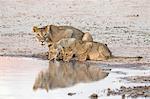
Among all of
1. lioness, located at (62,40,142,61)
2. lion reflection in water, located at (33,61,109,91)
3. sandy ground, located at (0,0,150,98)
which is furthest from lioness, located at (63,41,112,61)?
sandy ground, located at (0,0,150,98)

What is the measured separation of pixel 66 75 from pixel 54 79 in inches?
10.2

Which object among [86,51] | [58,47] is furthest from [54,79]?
[86,51]

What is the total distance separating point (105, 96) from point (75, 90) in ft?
1.46

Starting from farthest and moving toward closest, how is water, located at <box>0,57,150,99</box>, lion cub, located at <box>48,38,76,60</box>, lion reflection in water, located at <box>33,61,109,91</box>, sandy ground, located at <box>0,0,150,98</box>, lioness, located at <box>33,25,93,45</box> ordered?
sandy ground, located at <box>0,0,150,98</box> → lioness, located at <box>33,25,93,45</box> → lion cub, located at <box>48,38,76,60</box> → lion reflection in water, located at <box>33,61,109,91</box> → water, located at <box>0,57,150,99</box>

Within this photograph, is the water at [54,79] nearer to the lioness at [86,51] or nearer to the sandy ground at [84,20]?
the lioness at [86,51]

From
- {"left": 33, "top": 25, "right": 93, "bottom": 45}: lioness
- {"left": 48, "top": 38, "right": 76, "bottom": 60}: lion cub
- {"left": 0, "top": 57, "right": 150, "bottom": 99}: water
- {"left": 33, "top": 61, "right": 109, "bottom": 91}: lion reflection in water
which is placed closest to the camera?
{"left": 0, "top": 57, "right": 150, "bottom": 99}: water

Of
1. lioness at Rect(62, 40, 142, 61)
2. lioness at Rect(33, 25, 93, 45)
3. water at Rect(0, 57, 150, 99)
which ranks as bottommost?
water at Rect(0, 57, 150, 99)

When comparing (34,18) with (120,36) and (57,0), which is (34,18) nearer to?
(57,0)

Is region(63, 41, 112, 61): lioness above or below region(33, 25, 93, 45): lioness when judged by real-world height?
below

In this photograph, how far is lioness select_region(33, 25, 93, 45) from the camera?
8.25m


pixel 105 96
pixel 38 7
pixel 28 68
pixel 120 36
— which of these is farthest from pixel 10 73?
pixel 38 7

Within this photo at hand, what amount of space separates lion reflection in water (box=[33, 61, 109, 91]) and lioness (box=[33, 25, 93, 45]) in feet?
2.24

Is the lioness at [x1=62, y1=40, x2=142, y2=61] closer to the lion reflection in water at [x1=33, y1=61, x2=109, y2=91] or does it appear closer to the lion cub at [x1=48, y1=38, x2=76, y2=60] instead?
the lion cub at [x1=48, y1=38, x2=76, y2=60]

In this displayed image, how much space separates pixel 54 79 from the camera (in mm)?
6621
